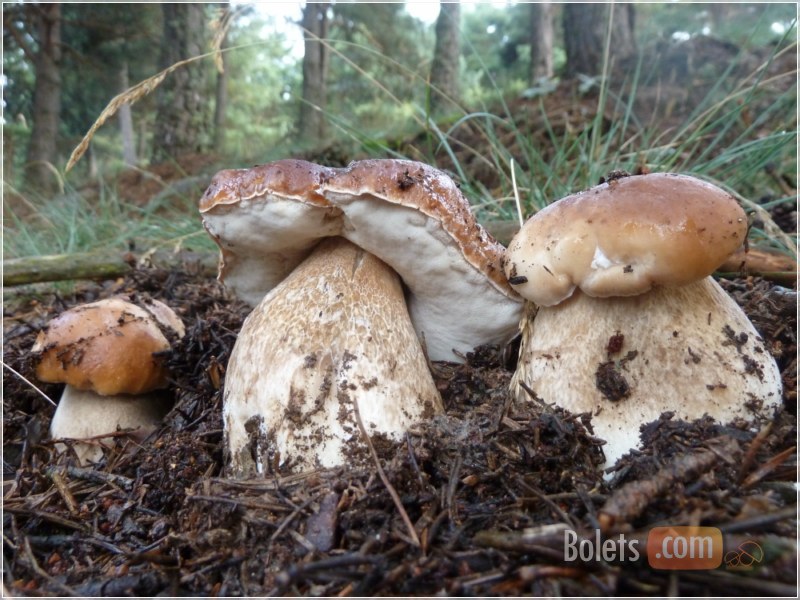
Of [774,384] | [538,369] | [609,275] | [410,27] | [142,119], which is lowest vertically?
[142,119]

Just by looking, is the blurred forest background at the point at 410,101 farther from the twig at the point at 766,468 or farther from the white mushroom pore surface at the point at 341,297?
the twig at the point at 766,468

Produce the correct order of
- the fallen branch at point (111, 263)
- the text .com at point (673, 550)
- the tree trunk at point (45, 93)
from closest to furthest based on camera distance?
the text .com at point (673, 550) < the fallen branch at point (111, 263) < the tree trunk at point (45, 93)

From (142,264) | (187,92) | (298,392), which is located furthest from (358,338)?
(187,92)

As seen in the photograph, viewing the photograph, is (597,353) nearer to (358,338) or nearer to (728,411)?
(728,411)

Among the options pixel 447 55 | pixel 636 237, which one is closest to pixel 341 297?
pixel 636 237

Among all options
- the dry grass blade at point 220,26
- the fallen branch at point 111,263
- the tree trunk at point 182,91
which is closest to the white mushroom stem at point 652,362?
the fallen branch at point 111,263

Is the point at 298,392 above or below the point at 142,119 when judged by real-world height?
above
